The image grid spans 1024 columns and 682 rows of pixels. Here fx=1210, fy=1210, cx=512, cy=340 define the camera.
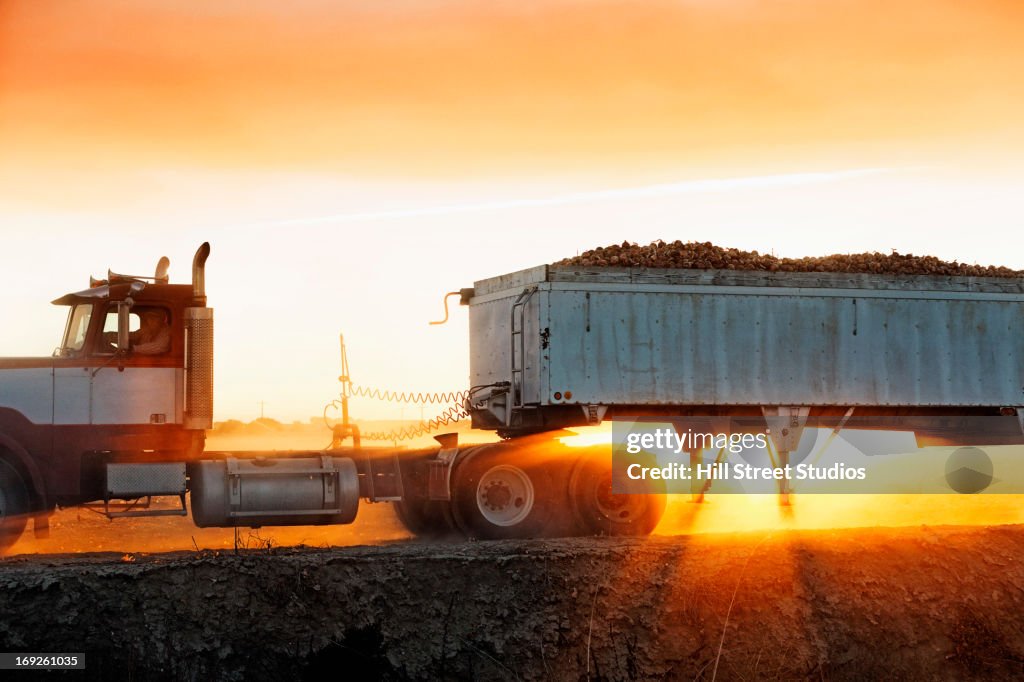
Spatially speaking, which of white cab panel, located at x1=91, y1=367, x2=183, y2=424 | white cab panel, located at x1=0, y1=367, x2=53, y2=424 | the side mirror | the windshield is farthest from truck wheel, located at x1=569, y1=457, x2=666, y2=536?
white cab panel, located at x1=0, y1=367, x2=53, y2=424

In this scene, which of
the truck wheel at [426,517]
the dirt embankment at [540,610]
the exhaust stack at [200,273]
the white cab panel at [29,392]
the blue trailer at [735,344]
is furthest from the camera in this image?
the truck wheel at [426,517]

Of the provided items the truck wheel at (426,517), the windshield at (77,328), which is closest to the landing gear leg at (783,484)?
the truck wheel at (426,517)

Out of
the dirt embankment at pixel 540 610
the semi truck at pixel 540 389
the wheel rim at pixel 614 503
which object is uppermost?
the semi truck at pixel 540 389

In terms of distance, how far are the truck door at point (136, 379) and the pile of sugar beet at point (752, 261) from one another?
5.60m

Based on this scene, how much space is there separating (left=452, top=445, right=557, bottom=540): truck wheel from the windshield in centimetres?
529

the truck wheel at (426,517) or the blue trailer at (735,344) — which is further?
the truck wheel at (426,517)

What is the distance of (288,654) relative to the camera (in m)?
12.5

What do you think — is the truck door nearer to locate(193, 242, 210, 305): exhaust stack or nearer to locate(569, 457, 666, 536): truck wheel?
locate(193, 242, 210, 305): exhaust stack

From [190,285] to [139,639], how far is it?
536 centimetres

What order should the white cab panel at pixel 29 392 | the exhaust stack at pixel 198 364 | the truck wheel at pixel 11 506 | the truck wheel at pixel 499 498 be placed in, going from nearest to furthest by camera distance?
the truck wheel at pixel 11 506 → the white cab panel at pixel 29 392 → the exhaust stack at pixel 198 364 → the truck wheel at pixel 499 498

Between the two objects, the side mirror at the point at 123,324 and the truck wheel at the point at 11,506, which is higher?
the side mirror at the point at 123,324

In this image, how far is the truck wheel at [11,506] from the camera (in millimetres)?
15227

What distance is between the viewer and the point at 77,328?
15797mm

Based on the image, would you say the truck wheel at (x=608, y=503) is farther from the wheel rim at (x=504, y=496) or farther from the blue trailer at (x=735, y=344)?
the blue trailer at (x=735, y=344)
